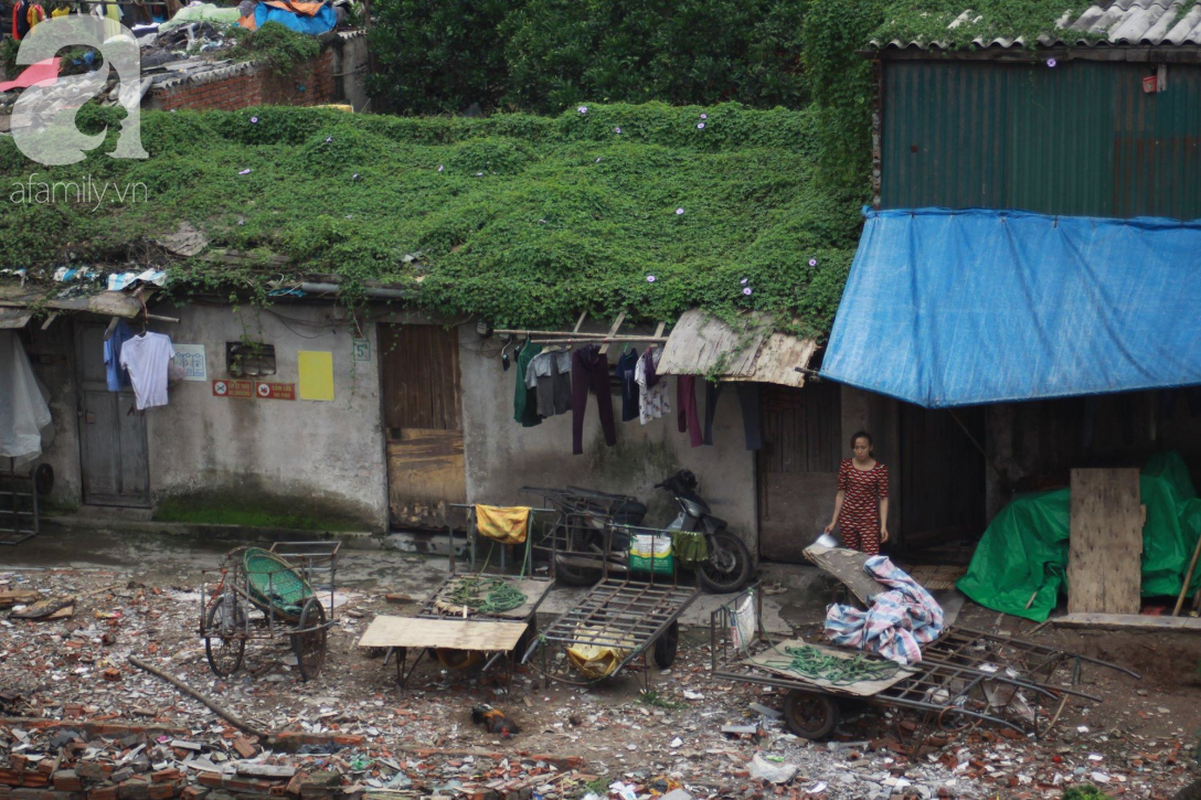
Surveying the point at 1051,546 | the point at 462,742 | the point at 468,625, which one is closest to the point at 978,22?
the point at 1051,546

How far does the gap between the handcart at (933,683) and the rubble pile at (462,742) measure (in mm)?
170

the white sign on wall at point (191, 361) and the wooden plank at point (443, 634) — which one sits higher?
the white sign on wall at point (191, 361)

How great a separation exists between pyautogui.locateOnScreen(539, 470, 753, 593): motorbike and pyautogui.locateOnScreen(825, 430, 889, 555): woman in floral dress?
124 cm

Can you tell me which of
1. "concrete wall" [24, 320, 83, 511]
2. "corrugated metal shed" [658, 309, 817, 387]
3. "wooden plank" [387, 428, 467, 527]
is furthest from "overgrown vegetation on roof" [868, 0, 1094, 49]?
"concrete wall" [24, 320, 83, 511]

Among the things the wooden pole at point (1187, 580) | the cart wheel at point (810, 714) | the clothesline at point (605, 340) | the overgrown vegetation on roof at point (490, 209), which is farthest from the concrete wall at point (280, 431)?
the wooden pole at point (1187, 580)

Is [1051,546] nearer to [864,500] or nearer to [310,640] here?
[864,500]

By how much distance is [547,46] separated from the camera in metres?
20.9

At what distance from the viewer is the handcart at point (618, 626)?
36.0 feet

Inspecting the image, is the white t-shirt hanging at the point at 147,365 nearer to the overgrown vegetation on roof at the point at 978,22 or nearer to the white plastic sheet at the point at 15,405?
the white plastic sheet at the point at 15,405

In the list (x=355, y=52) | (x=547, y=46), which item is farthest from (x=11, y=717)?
(x=355, y=52)

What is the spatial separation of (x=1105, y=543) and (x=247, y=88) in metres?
13.7

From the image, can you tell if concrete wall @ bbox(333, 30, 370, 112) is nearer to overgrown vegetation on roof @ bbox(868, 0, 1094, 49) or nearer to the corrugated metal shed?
the corrugated metal shed

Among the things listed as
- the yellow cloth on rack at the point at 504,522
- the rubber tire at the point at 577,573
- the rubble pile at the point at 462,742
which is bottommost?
the rubble pile at the point at 462,742

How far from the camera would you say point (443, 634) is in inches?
434
